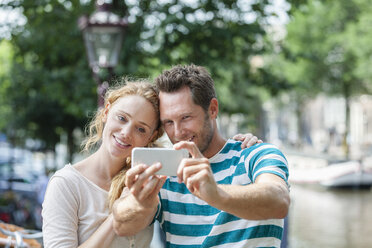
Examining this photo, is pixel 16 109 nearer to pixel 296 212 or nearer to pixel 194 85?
pixel 296 212

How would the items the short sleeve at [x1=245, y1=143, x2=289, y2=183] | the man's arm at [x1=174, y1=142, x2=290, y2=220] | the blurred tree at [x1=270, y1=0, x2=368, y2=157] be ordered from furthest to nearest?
1. the blurred tree at [x1=270, y1=0, x2=368, y2=157]
2. the short sleeve at [x1=245, y1=143, x2=289, y2=183]
3. the man's arm at [x1=174, y1=142, x2=290, y2=220]

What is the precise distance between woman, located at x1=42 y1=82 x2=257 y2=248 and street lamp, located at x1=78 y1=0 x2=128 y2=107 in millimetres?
4217

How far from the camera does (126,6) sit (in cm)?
946

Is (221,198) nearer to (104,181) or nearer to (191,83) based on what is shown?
(191,83)

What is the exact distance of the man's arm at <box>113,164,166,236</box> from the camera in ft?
6.64

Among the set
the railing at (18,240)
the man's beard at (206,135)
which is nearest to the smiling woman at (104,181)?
the man's beard at (206,135)

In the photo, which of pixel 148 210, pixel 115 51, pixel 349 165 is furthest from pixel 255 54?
pixel 349 165

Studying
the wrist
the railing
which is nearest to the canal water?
the railing

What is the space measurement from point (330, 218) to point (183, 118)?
520 inches

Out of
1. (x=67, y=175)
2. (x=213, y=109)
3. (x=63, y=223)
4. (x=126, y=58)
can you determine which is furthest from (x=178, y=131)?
(x=126, y=58)

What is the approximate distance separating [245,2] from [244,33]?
78cm

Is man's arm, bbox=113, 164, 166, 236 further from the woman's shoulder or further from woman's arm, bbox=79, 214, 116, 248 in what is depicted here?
the woman's shoulder

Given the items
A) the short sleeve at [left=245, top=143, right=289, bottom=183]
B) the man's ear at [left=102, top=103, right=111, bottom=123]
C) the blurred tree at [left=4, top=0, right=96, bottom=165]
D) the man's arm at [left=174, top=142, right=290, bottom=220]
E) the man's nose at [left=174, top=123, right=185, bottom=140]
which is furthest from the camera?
the blurred tree at [left=4, top=0, right=96, bottom=165]

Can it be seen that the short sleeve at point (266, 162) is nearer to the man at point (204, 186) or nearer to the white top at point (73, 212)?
the man at point (204, 186)
